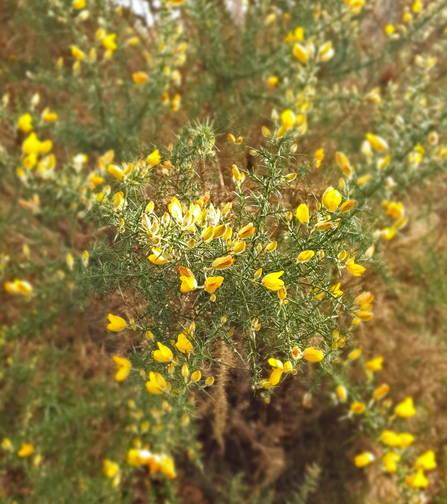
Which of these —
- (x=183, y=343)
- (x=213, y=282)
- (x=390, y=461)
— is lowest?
(x=390, y=461)

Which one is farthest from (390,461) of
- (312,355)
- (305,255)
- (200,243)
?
(200,243)

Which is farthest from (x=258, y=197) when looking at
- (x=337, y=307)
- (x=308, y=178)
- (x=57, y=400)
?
(x=57, y=400)

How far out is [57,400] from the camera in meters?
1.98

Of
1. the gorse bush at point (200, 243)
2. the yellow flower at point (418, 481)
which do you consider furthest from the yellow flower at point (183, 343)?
the yellow flower at point (418, 481)

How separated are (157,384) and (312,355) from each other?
0.89ft

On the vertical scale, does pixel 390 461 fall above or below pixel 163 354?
below

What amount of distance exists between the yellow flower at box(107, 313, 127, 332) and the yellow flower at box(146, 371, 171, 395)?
0.10 m

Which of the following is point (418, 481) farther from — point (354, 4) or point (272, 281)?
point (354, 4)

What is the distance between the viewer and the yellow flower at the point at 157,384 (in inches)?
25.3

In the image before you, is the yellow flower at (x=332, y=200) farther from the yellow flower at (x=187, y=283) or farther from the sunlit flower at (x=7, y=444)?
the sunlit flower at (x=7, y=444)

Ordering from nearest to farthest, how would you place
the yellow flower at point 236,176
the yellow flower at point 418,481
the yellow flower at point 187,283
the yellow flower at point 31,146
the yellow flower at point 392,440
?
the yellow flower at point 187,283
the yellow flower at point 236,176
the yellow flower at point 392,440
the yellow flower at point 418,481
the yellow flower at point 31,146

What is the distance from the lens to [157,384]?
2.14 ft

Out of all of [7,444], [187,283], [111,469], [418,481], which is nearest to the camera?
[187,283]

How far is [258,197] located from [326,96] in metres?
1.93
